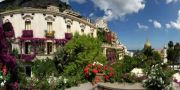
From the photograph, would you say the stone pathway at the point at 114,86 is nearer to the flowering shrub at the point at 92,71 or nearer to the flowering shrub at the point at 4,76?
the flowering shrub at the point at 92,71

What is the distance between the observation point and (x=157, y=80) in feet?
60.5

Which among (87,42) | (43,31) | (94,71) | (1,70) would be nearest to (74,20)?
(43,31)

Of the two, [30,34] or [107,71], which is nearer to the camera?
[107,71]

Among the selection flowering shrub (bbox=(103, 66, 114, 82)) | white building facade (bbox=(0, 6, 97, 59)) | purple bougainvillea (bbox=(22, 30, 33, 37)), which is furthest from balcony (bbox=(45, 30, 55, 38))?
flowering shrub (bbox=(103, 66, 114, 82))

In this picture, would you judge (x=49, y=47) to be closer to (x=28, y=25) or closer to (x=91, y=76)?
(x=28, y=25)

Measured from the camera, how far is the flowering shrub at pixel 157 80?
18.4 m

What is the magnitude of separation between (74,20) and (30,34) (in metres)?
7.02

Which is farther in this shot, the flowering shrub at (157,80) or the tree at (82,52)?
the tree at (82,52)

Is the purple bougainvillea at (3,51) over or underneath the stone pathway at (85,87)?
over

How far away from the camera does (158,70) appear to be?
18.7 metres

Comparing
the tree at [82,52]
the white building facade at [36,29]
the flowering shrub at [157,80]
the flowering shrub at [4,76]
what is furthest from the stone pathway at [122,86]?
the white building facade at [36,29]

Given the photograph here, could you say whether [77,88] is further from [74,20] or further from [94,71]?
[74,20]

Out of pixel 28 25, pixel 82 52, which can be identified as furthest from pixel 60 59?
pixel 28 25

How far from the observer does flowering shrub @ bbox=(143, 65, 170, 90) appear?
18.4 metres
